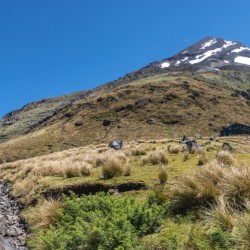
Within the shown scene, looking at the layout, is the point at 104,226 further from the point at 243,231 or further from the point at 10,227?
the point at 10,227

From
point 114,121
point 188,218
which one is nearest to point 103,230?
point 188,218

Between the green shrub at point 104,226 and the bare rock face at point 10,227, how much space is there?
146 cm

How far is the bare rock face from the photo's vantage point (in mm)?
11328

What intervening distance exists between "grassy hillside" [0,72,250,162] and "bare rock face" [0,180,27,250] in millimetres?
72857

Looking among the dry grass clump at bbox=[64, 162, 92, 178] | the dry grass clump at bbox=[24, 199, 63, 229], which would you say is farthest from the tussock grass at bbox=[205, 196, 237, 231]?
A: the dry grass clump at bbox=[64, 162, 92, 178]

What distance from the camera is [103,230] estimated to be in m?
8.32

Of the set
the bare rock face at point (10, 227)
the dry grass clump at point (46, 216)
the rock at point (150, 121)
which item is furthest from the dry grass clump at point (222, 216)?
the rock at point (150, 121)

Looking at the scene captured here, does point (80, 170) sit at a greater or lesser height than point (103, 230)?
greater

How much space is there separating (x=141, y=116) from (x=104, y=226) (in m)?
105

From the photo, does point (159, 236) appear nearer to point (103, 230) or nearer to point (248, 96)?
point (103, 230)

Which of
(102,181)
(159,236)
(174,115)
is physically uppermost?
(174,115)

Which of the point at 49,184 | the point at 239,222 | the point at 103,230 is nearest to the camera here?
the point at 239,222

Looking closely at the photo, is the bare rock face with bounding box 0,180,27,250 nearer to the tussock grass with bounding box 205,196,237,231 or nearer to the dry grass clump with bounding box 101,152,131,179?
the dry grass clump with bounding box 101,152,131,179

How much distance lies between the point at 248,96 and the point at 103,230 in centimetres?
13739
